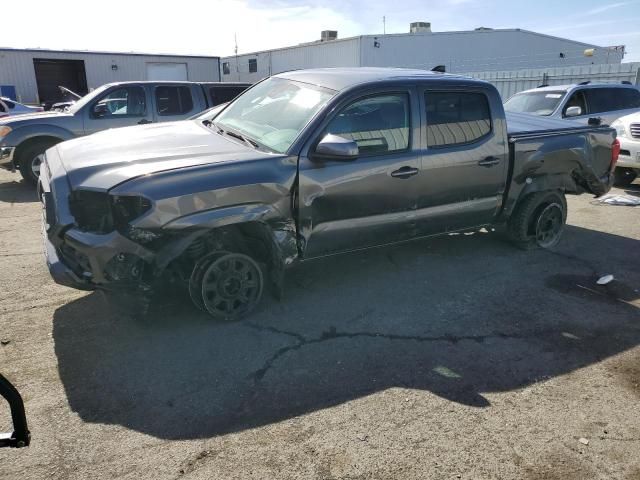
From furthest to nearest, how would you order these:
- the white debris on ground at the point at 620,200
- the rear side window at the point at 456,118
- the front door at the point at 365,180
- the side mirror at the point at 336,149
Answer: the white debris on ground at the point at 620,200 → the rear side window at the point at 456,118 → the front door at the point at 365,180 → the side mirror at the point at 336,149

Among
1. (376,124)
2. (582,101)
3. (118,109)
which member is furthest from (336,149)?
(582,101)

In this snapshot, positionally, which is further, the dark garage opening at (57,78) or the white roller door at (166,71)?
the white roller door at (166,71)

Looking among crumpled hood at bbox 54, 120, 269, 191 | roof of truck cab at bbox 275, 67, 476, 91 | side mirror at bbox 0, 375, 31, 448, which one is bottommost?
side mirror at bbox 0, 375, 31, 448

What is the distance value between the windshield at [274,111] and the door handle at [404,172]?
2.83ft

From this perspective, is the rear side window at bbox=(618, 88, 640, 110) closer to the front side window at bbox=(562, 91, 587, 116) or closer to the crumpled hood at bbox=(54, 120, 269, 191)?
the front side window at bbox=(562, 91, 587, 116)

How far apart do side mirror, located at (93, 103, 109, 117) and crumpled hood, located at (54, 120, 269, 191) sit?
16.1 ft

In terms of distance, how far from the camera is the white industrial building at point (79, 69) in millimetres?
27344

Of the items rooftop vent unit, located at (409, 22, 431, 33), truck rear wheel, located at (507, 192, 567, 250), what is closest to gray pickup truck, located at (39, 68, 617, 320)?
truck rear wheel, located at (507, 192, 567, 250)

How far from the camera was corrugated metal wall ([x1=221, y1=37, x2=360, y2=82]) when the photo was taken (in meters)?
24.5

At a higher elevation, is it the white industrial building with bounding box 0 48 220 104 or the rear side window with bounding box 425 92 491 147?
the white industrial building with bounding box 0 48 220 104

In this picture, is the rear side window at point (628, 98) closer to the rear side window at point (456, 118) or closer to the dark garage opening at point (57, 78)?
the rear side window at point (456, 118)

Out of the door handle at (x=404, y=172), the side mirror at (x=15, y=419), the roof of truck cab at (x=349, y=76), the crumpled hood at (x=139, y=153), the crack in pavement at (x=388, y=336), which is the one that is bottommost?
the crack in pavement at (x=388, y=336)

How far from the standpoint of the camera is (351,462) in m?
2.56

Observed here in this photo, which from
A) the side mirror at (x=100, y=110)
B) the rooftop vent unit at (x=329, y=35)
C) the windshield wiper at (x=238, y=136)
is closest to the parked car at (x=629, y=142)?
the windshield wiper at (x=238, y=136)
